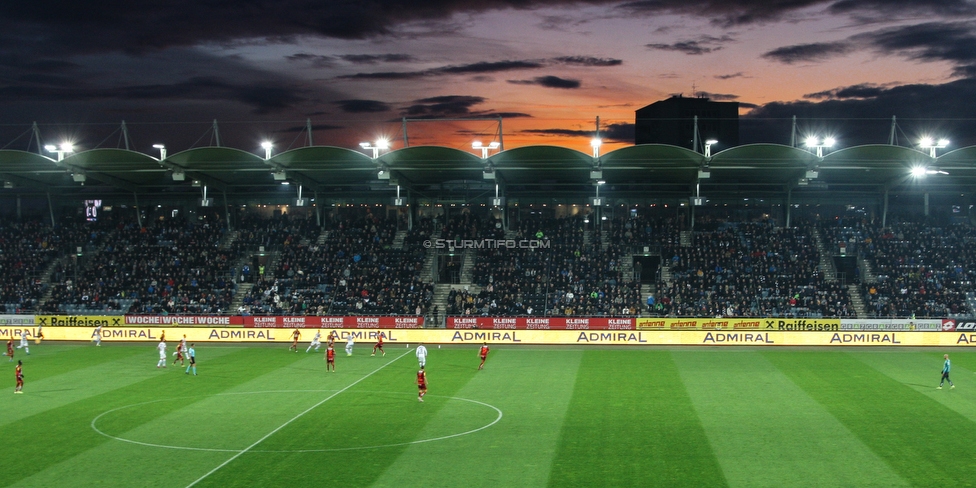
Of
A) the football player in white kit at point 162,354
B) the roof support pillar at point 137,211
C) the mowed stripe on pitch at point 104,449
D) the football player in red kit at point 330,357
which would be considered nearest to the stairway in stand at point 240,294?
the roof support pillar at point 137,211

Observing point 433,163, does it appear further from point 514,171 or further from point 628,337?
point 628,337

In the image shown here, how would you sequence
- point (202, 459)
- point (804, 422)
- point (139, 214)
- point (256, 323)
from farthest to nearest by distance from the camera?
point (139, 214)
point (256, 323)
point (804, 422)
point (202, 459)

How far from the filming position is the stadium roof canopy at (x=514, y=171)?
53062 millimetres

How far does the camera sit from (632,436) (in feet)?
82.2

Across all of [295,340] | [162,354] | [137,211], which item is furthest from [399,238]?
[162,354]

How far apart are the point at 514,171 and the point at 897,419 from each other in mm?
33707

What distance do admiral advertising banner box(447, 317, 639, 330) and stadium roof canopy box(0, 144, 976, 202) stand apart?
9694 millimetres

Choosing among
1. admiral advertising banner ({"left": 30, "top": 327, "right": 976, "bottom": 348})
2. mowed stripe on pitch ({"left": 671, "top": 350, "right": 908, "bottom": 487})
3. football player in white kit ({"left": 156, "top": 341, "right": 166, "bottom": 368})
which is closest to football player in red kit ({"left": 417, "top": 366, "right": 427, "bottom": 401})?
mowed stripe on pitch ({"left": 671, "top": 350, "right": 908, "bottom": 487})

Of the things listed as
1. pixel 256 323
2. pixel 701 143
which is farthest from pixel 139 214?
pixel 701 143

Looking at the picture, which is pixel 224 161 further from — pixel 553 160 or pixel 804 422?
pixel 804 422

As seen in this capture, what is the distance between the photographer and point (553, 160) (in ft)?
178

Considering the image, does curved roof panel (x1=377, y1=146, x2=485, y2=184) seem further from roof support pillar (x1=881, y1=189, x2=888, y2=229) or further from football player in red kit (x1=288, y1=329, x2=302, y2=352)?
roof support pillar (x1=881, y1=189, x2=888, y2=229)

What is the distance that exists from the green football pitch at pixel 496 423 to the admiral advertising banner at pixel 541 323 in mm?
7600

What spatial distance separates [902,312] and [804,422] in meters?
31.0
